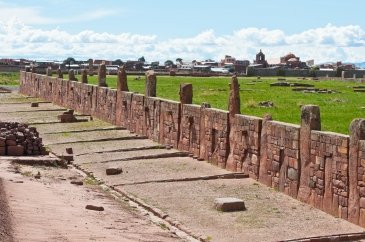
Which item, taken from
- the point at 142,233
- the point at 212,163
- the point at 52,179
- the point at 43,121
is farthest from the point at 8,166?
the point at 43,121

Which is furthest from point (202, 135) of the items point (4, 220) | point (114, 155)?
point (4, 220)

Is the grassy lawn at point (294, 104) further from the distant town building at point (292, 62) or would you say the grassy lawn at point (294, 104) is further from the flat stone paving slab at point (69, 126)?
the distant town building at point (292, 62)

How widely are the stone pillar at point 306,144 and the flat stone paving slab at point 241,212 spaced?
12.4 inches

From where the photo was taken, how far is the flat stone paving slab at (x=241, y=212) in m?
14.1

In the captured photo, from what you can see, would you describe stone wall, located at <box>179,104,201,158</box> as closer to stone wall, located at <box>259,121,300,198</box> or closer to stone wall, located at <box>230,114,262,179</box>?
stone wall, located at <box>230,114,262,179</box>

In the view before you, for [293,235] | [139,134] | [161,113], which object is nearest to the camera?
[293,235]

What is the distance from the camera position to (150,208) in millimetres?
16453

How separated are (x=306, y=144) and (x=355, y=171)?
208 cm

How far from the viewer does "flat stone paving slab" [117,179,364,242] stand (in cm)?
1409

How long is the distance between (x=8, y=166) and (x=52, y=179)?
1918 mm

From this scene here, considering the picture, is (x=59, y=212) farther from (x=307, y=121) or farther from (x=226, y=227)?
(x=307, y=121)

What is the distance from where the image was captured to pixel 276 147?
1833 cm

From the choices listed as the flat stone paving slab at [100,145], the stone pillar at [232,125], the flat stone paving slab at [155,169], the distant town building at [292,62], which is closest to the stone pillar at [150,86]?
the flat stone paving slab at [100,145]

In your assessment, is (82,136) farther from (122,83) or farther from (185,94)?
(185,94)
